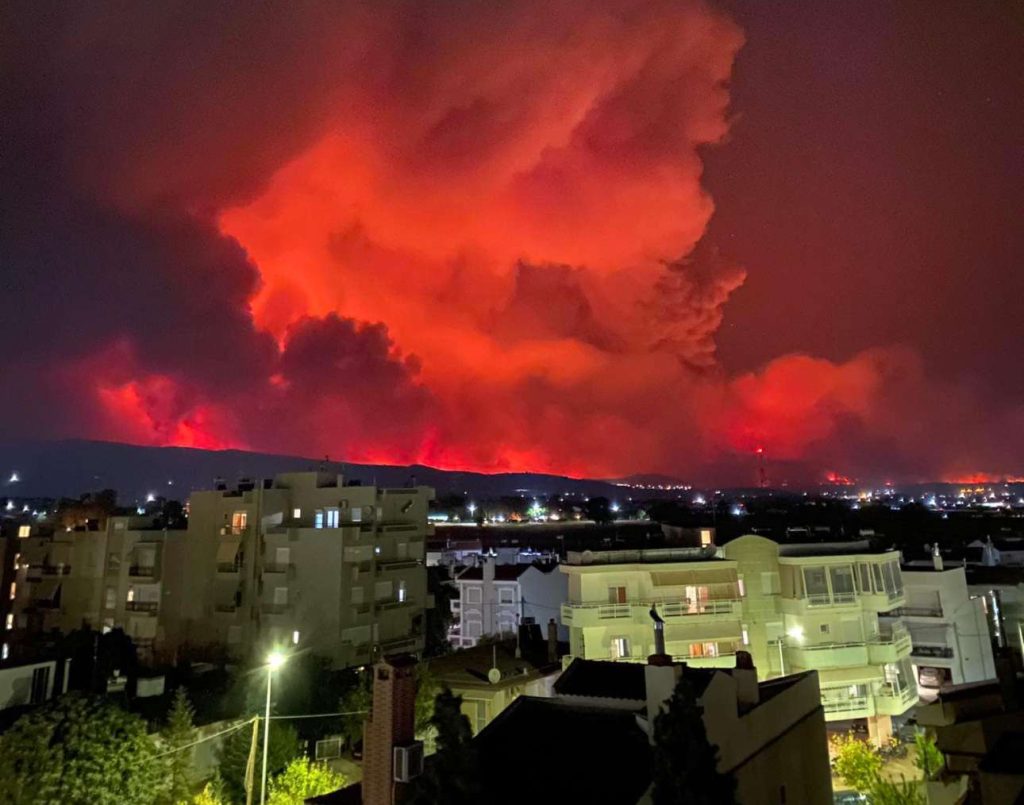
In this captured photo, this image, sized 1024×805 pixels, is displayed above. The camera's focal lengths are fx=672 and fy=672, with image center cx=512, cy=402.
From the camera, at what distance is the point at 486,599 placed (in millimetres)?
59281

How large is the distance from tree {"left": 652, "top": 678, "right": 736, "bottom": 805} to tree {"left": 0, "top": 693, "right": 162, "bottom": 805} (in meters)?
15.7

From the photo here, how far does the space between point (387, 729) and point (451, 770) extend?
10.7ft

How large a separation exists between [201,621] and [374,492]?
17.2 meters

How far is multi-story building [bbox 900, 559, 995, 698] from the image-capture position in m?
45.5

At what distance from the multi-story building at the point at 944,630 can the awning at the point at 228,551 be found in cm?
4893

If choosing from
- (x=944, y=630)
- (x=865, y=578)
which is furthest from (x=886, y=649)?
(x=944, y=630)

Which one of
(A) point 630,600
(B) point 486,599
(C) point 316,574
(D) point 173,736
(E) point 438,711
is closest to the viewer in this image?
(E) point 438,711

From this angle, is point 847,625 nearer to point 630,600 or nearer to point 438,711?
point 630,600

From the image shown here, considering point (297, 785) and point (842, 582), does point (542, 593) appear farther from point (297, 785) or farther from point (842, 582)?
point (297, 785)

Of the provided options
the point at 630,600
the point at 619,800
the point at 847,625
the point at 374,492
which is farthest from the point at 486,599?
the point at 619,800

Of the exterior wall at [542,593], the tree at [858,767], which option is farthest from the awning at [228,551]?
the tree at [858,767]

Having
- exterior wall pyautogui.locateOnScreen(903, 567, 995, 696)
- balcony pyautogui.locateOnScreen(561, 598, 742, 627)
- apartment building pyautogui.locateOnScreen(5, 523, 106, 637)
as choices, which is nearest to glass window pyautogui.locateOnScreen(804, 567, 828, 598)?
balcony pyautogui.locateOnScreen(561, 598, 742, 627)

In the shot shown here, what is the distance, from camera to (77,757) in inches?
715

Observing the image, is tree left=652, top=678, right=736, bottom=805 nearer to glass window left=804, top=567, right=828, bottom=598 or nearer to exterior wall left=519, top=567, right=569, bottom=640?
glass window left=804, top=567, right=828, bottom=598
